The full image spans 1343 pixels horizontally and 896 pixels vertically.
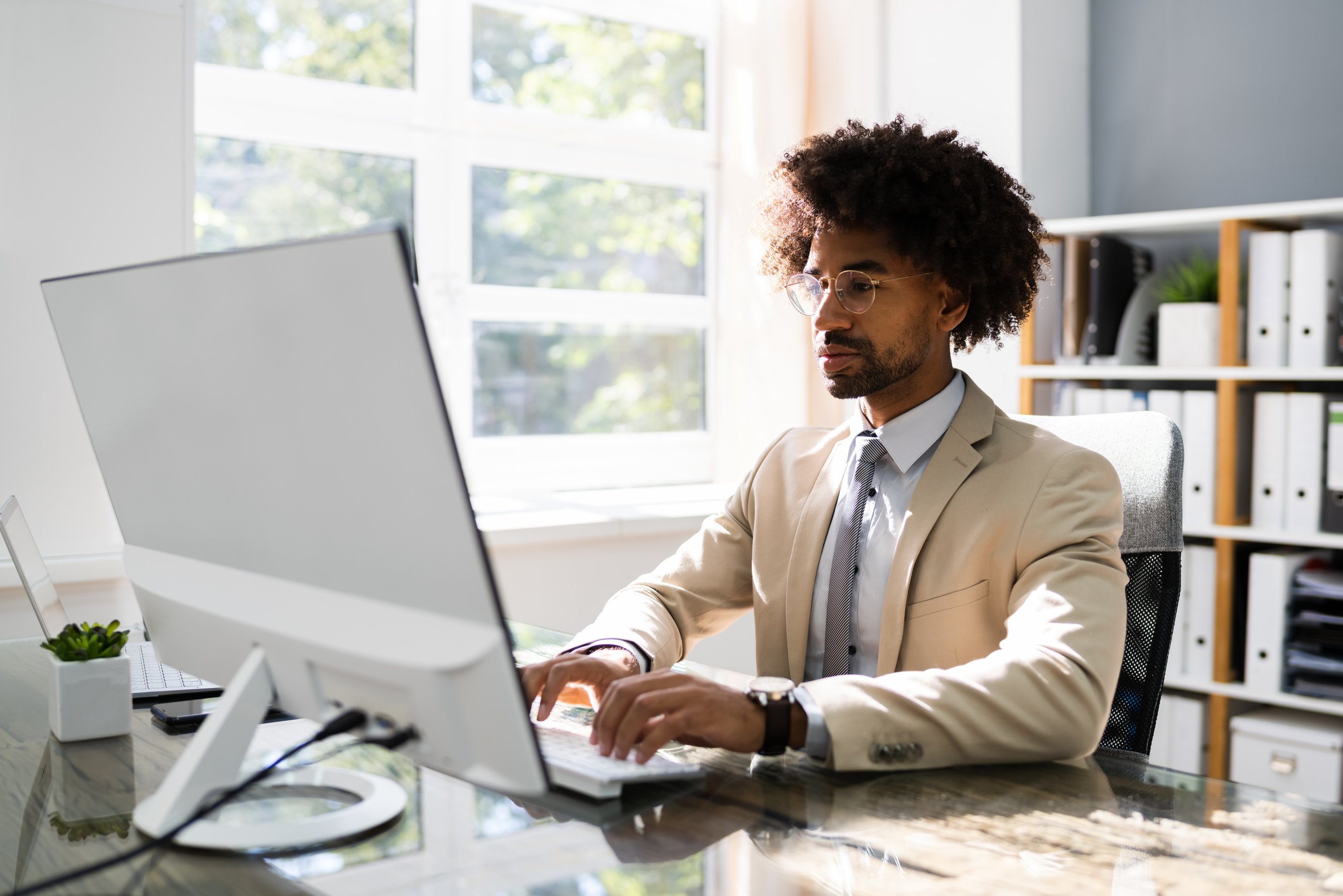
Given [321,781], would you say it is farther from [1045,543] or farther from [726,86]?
[726,86]

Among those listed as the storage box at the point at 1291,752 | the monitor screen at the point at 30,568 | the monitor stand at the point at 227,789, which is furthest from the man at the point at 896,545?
the storage box at the point at 1291,752

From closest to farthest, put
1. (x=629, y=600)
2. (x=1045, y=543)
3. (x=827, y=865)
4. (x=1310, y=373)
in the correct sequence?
(x=827, y=865), (x=1045, y=543), (x=629, y=600), (x=1310, y=373)

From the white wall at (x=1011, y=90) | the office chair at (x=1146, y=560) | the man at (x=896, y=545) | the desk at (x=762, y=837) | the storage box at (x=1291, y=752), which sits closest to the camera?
the desk at (x=762, y=837)

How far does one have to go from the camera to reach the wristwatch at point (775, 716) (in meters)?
1.09

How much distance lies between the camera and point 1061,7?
3.15 metres

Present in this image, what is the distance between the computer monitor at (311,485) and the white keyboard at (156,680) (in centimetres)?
32

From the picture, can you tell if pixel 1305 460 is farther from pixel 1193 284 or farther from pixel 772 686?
pixel 772 686

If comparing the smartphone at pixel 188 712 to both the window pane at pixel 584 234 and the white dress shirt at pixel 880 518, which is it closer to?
the white dress shirt at pixel 880 518

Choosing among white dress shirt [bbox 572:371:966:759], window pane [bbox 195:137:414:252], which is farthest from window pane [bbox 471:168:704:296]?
white dress shirt [bbox 572:371:966:759]

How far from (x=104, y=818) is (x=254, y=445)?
0.35 metres

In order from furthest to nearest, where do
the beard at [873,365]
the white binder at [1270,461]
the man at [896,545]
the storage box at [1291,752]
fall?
the white binder at [1270,461] → the storage box at [1291,752] → the beard at [873,365] → the man at [896,545]

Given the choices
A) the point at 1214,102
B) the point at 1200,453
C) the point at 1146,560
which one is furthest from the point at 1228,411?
the point at 1146,560

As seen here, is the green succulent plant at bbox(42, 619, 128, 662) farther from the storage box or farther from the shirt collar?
the storage box

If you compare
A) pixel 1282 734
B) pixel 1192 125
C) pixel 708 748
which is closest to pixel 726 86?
pixel 1192 125
